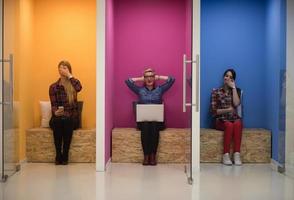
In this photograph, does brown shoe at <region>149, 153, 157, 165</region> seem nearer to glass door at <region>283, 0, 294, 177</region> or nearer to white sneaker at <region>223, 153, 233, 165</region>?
white sneaker at <region>223, 153, 233, 165</region>

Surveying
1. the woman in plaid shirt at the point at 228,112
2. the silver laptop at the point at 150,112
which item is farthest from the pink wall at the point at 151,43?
the woman in plaid shirt at the point at 228,112

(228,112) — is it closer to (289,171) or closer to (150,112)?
(150,112)

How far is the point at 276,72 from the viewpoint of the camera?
5469 millimetres

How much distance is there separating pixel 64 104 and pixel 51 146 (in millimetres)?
579

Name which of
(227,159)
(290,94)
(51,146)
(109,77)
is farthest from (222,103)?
(51,146)

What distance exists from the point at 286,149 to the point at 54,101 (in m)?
3.00

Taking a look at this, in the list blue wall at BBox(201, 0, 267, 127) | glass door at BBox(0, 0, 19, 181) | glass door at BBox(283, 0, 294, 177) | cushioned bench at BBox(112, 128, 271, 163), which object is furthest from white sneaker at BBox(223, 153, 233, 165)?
glass door at BBox(0, 0, 19, 181)

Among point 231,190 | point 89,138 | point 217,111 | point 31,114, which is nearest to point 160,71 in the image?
point 217,111

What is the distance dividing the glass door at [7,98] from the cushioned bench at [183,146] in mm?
1355

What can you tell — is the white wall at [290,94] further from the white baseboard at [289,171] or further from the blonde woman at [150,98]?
the blonde woman at [150,98]

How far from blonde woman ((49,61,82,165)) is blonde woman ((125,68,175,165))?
80cm

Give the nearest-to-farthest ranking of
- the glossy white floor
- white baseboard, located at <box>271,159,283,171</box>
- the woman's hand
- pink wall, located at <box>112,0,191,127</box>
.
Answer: the glossy white floor < white baseboard, located at <box>271,159,283,171</box> < the woman's hand < pink wall, located at <box>112,0,191,127</box>

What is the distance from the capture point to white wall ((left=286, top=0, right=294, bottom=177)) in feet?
15.9

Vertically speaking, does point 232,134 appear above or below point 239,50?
below
